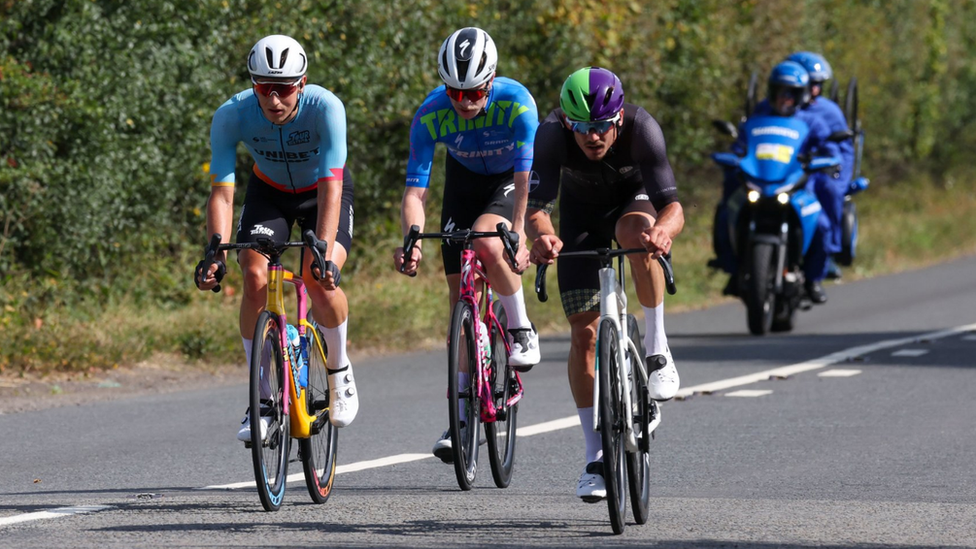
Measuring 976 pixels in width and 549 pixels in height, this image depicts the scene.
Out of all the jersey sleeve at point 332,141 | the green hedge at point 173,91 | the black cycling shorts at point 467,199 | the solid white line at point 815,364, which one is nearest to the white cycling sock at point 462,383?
the black cycling shorts at point 467,199

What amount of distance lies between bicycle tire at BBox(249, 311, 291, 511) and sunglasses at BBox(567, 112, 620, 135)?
1506 mm

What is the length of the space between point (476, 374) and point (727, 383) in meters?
4.41

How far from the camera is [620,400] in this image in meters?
6.36

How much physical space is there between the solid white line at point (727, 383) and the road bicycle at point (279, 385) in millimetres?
638

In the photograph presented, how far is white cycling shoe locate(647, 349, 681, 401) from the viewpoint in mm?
6914

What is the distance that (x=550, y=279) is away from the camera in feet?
61.3

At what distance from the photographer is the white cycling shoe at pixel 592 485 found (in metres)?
6.53

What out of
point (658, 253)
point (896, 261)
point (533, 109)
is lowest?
point (896, 261)

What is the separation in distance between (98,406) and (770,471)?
4.62 metres

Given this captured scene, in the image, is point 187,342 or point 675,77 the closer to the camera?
point 187,342

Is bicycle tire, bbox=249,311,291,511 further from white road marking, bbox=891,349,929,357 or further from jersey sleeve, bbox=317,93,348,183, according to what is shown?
white road marking, bbox=891,349,929,357

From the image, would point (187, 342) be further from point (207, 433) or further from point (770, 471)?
point (770, 471)

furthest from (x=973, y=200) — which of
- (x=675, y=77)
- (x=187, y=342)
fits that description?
(x=187, y=342)

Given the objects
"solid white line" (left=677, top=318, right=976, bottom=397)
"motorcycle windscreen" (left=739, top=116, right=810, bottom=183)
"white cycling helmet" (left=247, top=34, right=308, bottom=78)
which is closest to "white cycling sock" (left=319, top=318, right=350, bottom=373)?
"white cycling helmet" (left=247, top=34, right=308, bottom=78)
